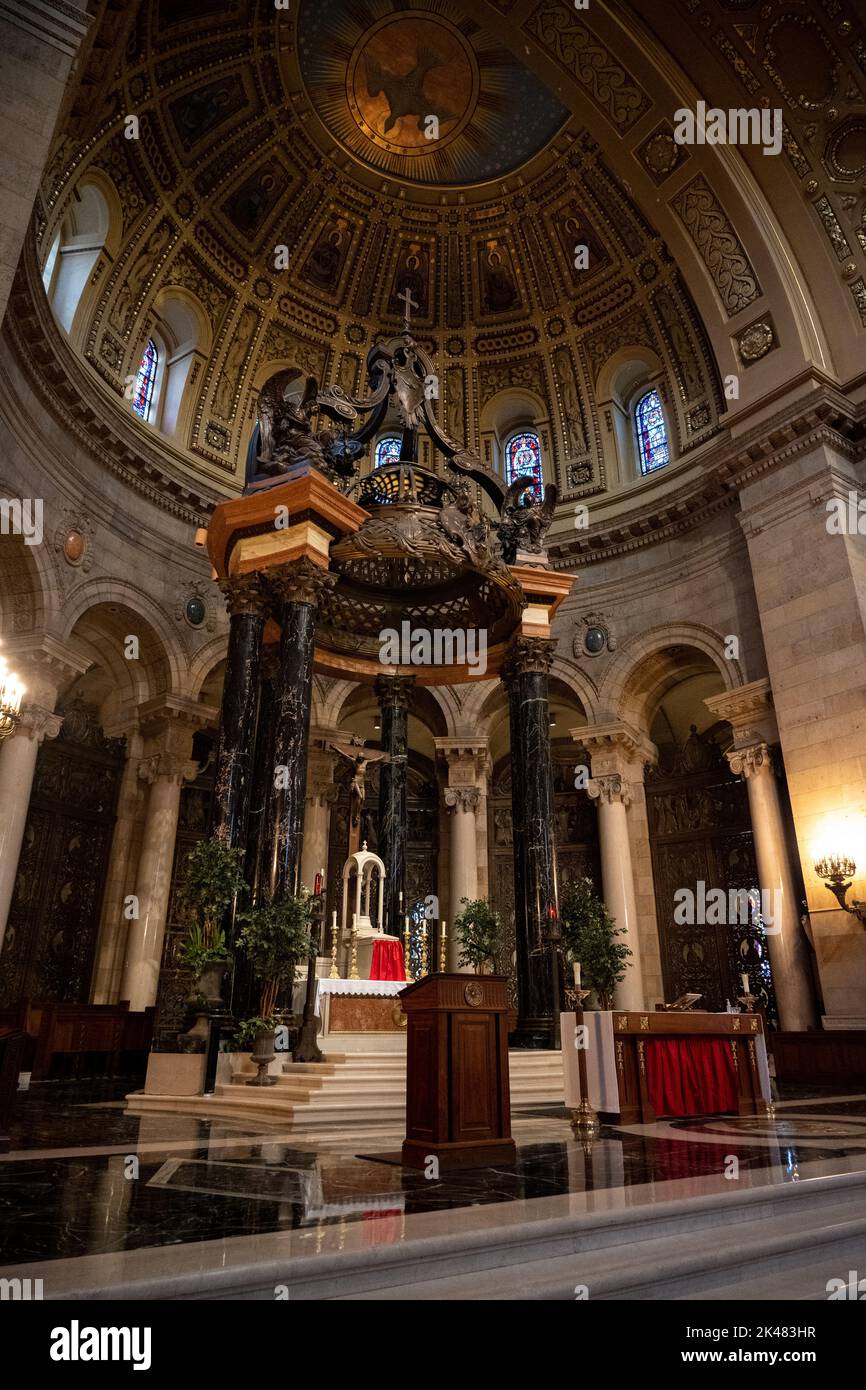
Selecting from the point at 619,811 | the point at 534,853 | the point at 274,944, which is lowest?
the point at 274,944

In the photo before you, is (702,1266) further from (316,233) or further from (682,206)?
(316,233)

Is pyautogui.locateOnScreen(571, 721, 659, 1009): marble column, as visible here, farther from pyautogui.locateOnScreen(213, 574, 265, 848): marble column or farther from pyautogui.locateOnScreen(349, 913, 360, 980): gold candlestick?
pyautogui.locateOnScreen(213, 574, 265, 848): marble column

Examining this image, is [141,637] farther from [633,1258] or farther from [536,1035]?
[633,1258]

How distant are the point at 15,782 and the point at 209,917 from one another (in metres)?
5.85

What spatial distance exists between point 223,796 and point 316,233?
53.6 ft

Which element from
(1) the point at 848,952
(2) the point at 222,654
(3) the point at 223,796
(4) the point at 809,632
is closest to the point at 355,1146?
(3) the point at 223,796

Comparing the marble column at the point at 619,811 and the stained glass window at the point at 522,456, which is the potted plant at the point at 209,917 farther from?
the stained glass window at the point at 522,456

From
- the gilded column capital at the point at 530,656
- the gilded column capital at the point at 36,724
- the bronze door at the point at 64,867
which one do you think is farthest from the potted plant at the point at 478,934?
the bronze door at the point at 64,867

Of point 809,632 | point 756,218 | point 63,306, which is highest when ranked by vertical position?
point 756,218

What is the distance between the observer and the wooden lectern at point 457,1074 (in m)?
5.70

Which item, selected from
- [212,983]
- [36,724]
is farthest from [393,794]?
[36,724]

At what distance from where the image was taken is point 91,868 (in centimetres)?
1864

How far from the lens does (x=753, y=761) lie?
16047mm

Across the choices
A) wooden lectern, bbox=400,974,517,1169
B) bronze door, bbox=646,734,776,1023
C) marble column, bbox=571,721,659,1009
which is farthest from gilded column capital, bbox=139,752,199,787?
wooden lectern, bbox=400,974,517,1169
